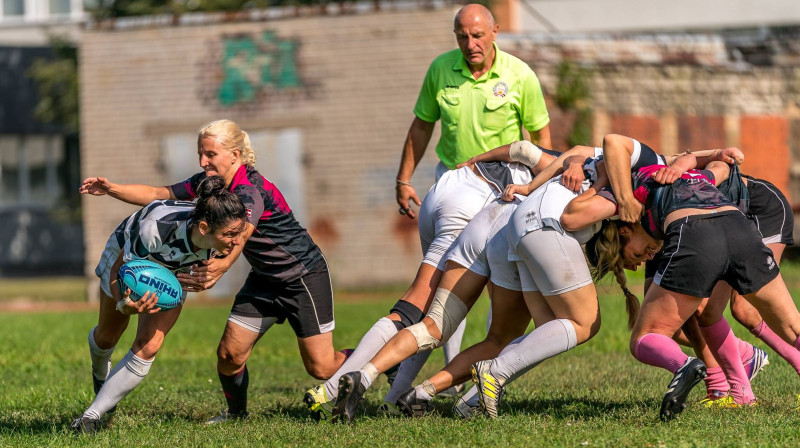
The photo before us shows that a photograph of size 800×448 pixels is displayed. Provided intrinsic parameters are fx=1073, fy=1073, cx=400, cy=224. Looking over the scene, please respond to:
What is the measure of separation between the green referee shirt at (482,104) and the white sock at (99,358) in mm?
2732

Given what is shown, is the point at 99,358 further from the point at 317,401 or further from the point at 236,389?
the point at 317,401

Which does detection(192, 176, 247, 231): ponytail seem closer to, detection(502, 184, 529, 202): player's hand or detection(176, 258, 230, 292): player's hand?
detection(176, 258, 230, 292): player's hand

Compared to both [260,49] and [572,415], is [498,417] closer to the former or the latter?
[572,415]

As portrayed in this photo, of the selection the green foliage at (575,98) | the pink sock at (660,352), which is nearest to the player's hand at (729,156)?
the pink sock at (660,352)

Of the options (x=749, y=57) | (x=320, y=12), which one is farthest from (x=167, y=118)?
(x=749, y=57)

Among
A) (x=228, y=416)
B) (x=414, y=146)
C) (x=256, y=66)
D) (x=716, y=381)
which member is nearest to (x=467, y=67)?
(x=414, y=146)

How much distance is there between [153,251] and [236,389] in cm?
125

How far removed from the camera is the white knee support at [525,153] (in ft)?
22.0

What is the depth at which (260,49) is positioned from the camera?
62.4ft

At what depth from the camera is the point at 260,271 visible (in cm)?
666

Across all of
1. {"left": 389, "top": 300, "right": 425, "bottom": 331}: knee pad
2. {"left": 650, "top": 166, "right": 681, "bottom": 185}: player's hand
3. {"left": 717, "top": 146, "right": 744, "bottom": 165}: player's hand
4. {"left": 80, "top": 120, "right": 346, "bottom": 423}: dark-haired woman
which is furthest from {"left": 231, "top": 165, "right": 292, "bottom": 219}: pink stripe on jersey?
{"left": 717, "top": 146, "right": 744, "bottom": 165}: player's hand

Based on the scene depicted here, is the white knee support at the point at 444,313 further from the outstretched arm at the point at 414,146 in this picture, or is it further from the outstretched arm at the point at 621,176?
the outstretched arm at the point at 414,146

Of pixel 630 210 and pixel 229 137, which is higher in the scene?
pixel 229 137

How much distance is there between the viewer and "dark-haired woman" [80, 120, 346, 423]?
250 inches
